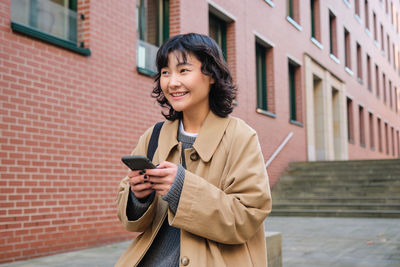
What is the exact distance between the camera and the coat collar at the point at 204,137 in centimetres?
176

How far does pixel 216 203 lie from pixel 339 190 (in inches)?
503

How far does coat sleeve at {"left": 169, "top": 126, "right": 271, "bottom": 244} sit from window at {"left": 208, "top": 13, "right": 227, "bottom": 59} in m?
10.8

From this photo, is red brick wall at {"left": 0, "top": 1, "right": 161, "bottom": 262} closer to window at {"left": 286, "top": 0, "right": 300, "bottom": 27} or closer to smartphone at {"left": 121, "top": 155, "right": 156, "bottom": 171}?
smartphone at {"left": 121, "top": 155, "right": 156, "bottom": 171}

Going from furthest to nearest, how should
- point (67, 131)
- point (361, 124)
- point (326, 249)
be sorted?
point (361, 124), point (326, 249), point (67, 131)

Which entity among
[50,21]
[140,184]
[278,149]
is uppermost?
[50,21]

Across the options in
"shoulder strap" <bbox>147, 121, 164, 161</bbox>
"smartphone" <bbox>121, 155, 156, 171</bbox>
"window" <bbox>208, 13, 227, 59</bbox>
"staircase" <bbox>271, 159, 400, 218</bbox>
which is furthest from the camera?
"window" <bbox>208, 13, 227, 59</bbox>

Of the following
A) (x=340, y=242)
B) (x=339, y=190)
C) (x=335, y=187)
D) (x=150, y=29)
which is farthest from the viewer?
(x=335, y=187)

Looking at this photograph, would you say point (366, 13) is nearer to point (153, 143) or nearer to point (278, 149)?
point (278, 149)

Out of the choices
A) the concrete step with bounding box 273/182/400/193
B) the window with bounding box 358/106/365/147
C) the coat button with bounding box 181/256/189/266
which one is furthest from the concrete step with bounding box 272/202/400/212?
the window with bounding box 358/106/365/147

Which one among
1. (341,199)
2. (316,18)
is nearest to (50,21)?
(341,199)

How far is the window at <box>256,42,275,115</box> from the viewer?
1502 cm

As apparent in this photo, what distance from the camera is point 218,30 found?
1265 cm

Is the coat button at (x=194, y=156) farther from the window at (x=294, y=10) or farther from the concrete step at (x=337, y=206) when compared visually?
the window at (x=294, y=10)

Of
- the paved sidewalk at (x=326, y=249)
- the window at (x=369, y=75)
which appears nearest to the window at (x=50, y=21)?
the paved sidewalk at (x=326, y=249)
